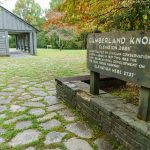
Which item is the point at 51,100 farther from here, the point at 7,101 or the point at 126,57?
the point at 126,57

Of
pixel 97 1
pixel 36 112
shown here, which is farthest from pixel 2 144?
pixel 97 1

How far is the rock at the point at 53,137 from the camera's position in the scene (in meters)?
2.61

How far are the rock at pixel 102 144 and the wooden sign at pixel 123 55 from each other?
0.88 m

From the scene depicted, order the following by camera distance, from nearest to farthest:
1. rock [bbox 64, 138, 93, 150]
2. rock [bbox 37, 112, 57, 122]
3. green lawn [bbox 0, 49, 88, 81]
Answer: rock [bbox 64, 138, 93, 150] → rock [bbox 37, 112, 57, 122] → green lawn [bbox 0, 49, 88, 81]

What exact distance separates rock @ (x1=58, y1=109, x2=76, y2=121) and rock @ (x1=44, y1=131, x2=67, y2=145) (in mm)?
510

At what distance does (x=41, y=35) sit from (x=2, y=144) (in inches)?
1213

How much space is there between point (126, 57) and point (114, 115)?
77cm

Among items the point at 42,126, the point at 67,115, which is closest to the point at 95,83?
the point at 67,115

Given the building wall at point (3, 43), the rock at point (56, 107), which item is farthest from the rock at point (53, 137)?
the building wall at point (3, 43)

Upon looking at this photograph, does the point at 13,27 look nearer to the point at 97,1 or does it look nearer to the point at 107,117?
the point at 97,1

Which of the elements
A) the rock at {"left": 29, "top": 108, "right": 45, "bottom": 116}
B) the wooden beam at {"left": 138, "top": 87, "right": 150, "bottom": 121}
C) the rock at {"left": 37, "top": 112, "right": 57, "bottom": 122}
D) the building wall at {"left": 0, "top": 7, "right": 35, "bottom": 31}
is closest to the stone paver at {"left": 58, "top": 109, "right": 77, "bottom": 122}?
the rock at {"left": 37, "top": 112, "right": 57, "bottom": 122}

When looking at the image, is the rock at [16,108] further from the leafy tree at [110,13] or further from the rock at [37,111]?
the leafy tree at [110,13]

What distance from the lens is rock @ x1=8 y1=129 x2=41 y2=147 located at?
2576mm

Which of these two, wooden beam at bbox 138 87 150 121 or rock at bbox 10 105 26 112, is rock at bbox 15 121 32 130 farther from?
wooden beam at bbox 138 87 150 121
